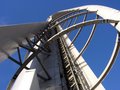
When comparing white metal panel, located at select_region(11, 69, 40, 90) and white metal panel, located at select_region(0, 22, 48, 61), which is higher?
white metal panel, located at select_region(0, 22, 48, 61)

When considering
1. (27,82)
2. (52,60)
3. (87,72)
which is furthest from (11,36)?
(52,60)

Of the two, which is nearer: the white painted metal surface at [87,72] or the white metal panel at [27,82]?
the white metal panel at [27,82]

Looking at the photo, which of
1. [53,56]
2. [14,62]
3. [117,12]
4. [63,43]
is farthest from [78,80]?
[63,43]

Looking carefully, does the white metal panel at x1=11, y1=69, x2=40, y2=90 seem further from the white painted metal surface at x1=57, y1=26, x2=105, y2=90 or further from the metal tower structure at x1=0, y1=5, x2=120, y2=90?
the white painted metal surface at x1=57, y1=26, x2=105, y2=90

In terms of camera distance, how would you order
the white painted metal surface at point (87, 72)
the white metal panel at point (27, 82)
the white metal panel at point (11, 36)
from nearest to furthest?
1. the white metal panel at point (27, 82)
2. the white metal panel at point (11, 36)
3. the white painted metal surface at point (87, 72)

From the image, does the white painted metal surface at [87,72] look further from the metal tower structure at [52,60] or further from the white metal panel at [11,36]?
the white metal panel at [11,36]

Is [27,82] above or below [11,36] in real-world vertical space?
below

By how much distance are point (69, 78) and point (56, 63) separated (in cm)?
328

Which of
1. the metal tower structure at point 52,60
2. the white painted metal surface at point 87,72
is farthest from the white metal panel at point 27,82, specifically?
the white painted metal surface at point 87,72

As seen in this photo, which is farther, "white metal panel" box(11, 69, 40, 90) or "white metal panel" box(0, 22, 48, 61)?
"white metal panel" box(0, 22, 48, 61)

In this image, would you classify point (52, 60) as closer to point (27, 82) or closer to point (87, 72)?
point (87, 72)

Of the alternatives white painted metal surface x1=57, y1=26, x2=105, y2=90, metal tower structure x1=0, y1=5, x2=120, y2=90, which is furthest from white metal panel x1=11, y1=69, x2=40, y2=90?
white painted metal surface x1=57, y1=26, x2=105, y2=90

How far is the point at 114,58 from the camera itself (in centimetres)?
1390

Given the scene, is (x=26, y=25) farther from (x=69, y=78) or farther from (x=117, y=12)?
(x=117, y=12)
